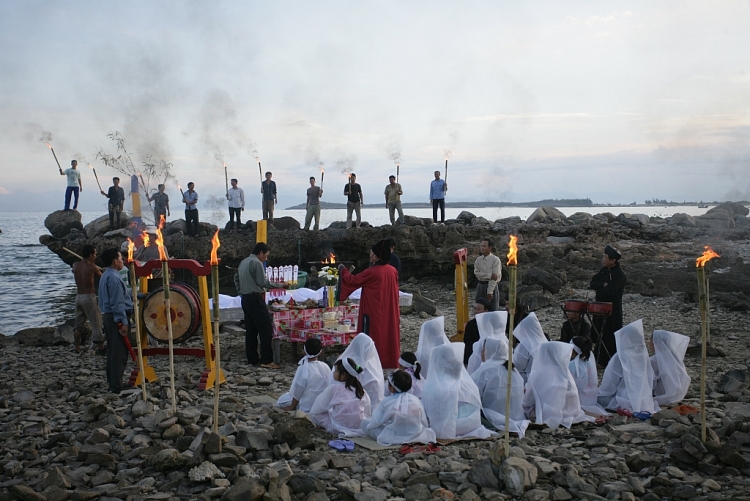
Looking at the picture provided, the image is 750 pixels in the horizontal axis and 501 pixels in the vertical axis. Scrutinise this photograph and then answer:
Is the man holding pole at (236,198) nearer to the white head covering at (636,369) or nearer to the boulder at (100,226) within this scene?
the boulder at (100,226)

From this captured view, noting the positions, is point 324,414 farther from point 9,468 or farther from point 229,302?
point 229,302

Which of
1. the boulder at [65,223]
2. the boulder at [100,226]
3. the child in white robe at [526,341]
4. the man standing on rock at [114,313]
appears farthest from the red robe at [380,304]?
the boulder at [65,223]

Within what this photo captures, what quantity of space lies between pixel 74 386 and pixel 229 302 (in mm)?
3279

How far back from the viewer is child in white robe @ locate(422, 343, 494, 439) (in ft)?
21.3

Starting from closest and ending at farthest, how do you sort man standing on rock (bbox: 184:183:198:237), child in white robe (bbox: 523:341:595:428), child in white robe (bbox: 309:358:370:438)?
child in white robe (bbox: 309:358:370:438) → child in white robe (bbox: 523:341:595:428) → man standing on rock (bbox: 184:183:198:237)

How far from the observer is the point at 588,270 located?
738 inches

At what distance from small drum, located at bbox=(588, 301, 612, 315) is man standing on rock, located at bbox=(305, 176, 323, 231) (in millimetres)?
13193

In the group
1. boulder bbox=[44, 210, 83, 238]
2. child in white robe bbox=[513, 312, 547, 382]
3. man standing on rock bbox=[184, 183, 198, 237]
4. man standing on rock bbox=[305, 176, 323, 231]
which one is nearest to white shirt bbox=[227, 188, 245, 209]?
man standing on rock bbox=[184, 183, 198, 237]

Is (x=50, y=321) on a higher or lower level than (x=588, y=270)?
lower

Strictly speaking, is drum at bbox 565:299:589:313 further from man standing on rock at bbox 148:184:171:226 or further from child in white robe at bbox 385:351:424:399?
man standing on rock at bbox 148:184:171:226

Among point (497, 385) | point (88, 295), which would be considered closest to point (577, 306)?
point (497, 385)

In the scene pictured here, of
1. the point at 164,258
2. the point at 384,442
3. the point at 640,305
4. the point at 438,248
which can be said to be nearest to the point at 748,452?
the point at 384,442

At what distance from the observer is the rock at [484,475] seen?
5.22 metres

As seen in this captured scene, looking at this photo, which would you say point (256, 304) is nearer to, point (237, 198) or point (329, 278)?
point (329, 278)
